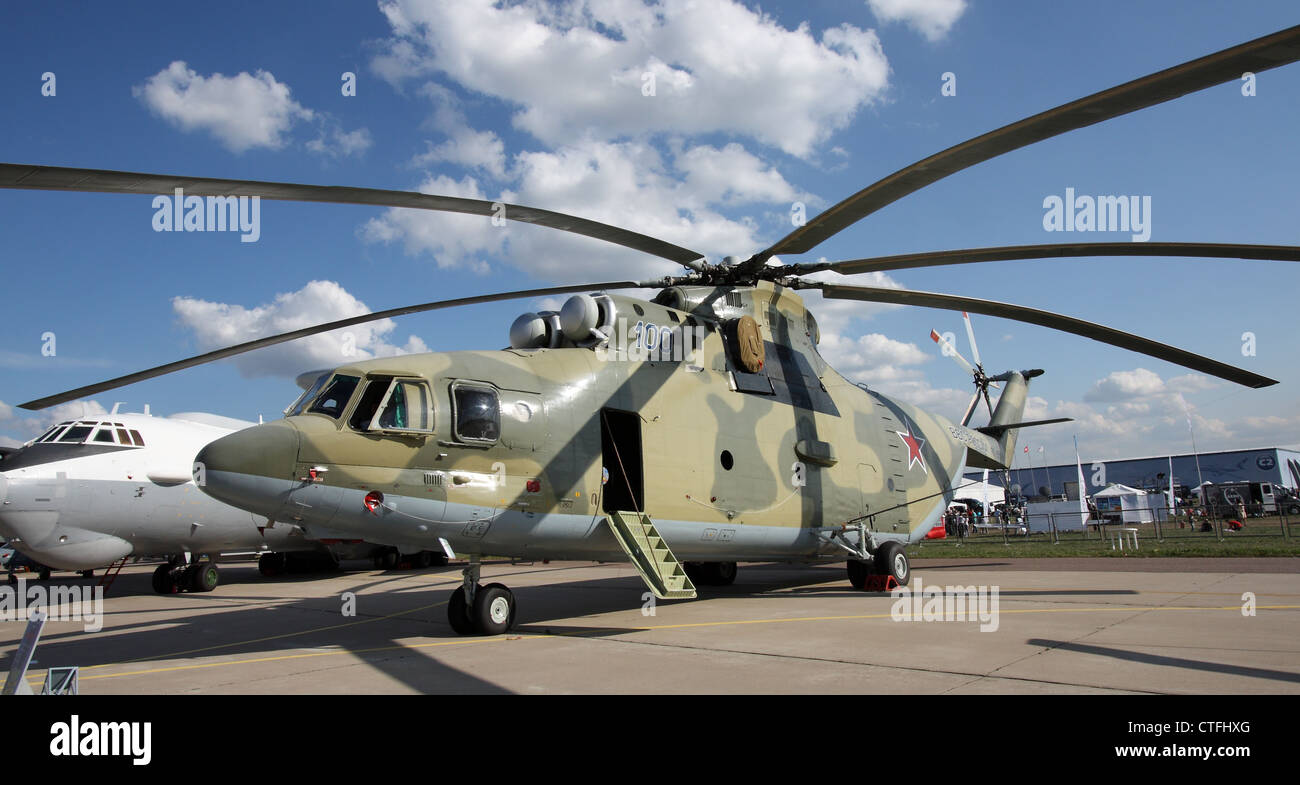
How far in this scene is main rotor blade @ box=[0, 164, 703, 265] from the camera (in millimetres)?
5410

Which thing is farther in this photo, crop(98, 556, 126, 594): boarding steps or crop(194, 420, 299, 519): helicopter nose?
crop(98, 556, 126, 594): boarding steps

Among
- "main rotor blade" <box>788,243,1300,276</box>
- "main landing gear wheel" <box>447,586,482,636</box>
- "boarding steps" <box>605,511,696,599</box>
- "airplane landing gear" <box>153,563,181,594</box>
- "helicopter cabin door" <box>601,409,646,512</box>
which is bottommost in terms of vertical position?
"airplane landing gear" <box>153,563,181,594</box>

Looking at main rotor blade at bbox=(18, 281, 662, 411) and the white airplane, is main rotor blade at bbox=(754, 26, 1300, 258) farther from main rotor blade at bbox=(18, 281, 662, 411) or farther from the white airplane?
the white airplane

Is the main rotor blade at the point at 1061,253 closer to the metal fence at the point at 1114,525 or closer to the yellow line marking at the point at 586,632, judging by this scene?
the yellow line marking at the point at 586,632

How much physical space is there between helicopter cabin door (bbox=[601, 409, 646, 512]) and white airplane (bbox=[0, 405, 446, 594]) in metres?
5.99

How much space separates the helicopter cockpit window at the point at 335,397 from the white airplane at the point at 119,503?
18.2 ft

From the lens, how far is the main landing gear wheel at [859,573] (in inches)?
537

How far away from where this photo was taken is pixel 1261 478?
8181 centimetres

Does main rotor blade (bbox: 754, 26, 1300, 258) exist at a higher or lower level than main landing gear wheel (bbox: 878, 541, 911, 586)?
higher

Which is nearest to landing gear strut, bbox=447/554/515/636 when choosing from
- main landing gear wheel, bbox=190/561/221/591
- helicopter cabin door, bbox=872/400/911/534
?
helicopter cabin door, bbox=872/400/911/534

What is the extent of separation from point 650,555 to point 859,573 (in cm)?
590

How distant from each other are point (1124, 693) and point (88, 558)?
60.4 feet
